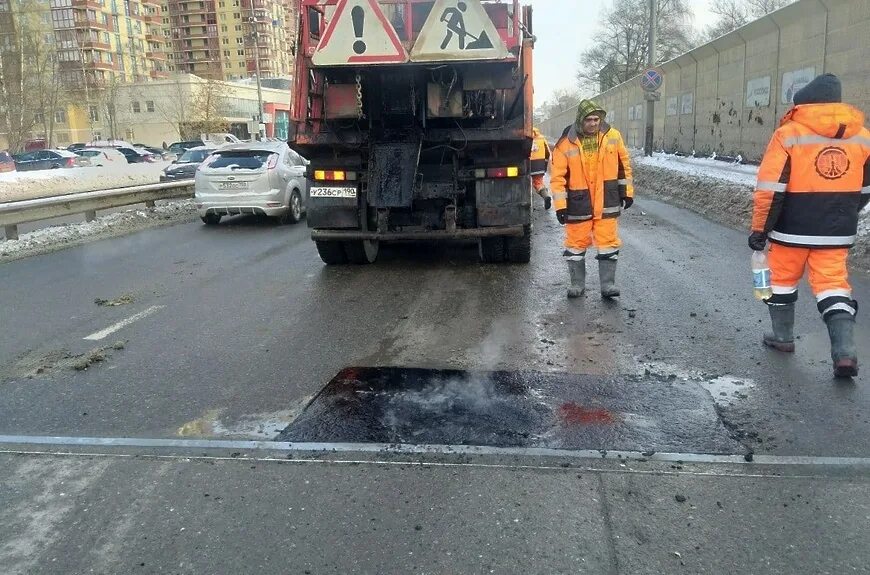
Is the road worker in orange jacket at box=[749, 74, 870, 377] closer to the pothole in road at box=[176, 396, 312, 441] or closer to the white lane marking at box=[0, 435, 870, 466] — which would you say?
the white lane marking at box=[0, 435, 870, 466]

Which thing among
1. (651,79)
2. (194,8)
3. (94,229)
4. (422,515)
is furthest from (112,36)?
(422,515)

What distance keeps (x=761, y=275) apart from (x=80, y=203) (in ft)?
40.4

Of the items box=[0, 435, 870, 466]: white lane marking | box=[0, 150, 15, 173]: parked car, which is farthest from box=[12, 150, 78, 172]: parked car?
box=[0, 435, 870, 466]: white lane marking

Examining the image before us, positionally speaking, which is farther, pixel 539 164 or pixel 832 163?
pixel 539 164

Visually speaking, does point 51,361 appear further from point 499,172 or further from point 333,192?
point 499,172

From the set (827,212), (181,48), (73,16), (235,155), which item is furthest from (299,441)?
(181,48)

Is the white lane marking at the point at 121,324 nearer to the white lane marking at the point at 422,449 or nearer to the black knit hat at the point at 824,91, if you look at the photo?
the white lane marking at the point at 422,449

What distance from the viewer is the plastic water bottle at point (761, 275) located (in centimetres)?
500

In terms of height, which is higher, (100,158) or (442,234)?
(100,158)

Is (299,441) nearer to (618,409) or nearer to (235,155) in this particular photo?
(618,409)

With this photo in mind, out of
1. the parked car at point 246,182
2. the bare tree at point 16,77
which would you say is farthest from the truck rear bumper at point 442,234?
the bare tree at point 16,77

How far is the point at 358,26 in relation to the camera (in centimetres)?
712

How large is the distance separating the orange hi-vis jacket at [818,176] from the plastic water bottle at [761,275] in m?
0.31

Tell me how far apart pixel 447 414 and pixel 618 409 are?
39.6 inches
